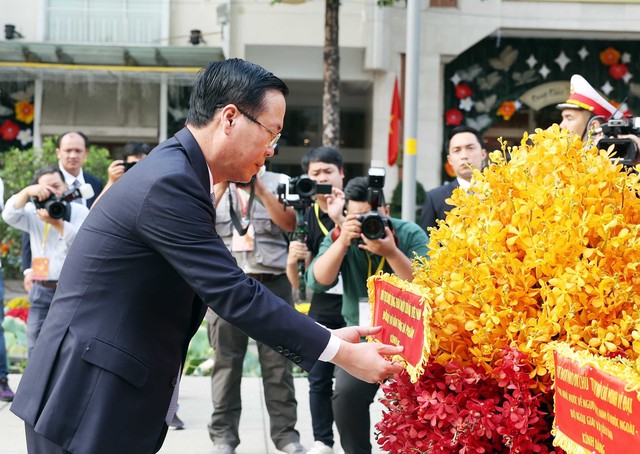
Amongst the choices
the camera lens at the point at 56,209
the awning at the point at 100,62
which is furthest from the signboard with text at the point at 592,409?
the awning at the point at 100,62

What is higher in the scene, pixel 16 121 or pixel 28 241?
pixel 16 121

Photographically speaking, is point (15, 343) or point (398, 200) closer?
point (15, 343)

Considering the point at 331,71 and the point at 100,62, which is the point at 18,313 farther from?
the point at 100,62

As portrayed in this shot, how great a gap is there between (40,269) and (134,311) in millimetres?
3904

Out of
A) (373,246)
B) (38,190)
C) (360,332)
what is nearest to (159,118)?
(38,190)

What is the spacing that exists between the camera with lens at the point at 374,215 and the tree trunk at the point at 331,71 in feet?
30.7

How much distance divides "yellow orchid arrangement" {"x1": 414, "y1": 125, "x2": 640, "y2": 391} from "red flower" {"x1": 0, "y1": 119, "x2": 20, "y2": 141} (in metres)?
15.6

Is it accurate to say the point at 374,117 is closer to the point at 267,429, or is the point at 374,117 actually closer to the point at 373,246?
the point at 267,429

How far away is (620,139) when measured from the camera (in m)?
3.73

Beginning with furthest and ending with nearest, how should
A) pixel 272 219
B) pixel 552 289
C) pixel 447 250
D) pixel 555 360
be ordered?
pixel 272 219
pixel 447 250
pixel 552 289
pixel 555 360

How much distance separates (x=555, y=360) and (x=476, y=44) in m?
15.5

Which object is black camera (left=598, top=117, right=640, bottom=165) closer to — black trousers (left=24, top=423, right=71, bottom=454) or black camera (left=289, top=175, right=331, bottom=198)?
black camera (left=289, top=175, right=331, bottom=198)

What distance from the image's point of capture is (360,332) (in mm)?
3064

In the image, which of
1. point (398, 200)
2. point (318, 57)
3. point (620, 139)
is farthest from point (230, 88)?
point (318, 57)
